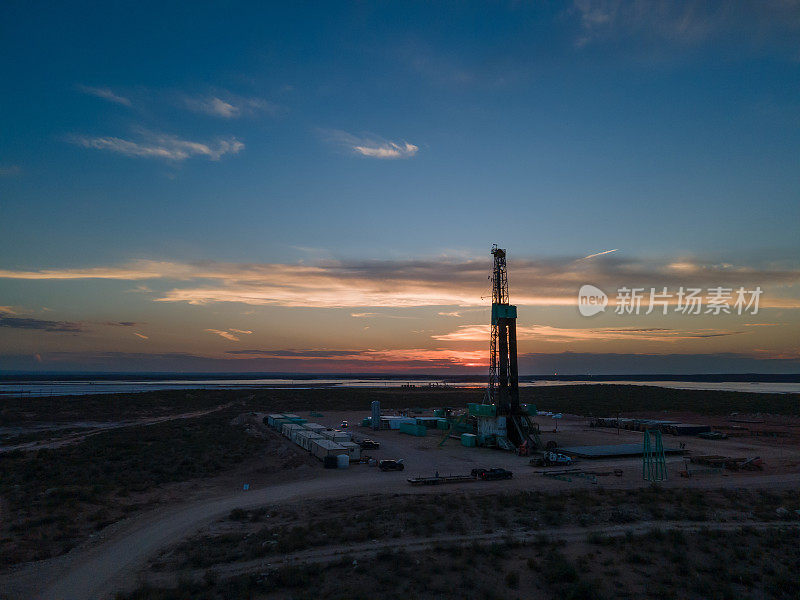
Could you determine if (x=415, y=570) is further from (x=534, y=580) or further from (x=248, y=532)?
(x=248, y=532)

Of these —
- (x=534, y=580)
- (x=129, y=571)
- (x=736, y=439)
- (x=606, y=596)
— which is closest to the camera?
(x=606, y=596)

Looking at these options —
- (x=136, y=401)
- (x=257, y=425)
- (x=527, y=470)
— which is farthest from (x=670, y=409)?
(x=136, y=401)

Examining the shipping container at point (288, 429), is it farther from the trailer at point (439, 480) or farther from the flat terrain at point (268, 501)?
the trailer at point (439, 480)

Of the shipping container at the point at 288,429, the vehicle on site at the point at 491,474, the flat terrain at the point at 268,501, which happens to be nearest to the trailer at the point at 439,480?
the vehicle on site at the point at 491,474

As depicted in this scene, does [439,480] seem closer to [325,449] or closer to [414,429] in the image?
[325,449]

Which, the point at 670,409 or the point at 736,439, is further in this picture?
the point at 670,409
